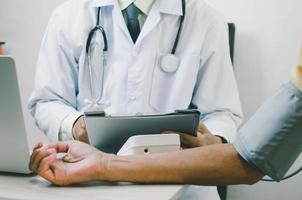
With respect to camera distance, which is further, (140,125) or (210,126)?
(210,126)

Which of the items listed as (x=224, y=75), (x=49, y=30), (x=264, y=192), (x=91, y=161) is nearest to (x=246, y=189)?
(x=264, y=192)

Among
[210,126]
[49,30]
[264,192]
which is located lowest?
[264,192]

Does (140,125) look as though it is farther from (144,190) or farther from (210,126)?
(210,126)

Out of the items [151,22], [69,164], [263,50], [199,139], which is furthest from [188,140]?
[263,50]

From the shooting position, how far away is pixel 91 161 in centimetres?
79

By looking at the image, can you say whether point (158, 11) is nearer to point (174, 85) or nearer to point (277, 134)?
point (174, 85)

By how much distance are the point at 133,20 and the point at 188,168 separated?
75cm

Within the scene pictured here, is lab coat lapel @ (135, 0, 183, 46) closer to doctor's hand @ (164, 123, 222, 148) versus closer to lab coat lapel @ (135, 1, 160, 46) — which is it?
lab coat lapel @ (135, 1, 160, 46)

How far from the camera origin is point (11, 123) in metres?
0.74

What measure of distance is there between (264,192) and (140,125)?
110 cm

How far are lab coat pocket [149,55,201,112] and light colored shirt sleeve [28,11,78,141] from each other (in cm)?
26

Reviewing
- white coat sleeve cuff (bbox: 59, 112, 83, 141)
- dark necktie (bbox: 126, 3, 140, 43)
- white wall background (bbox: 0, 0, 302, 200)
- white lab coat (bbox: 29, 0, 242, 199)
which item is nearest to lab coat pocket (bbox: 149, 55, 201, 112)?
white lab coat (bbox: 29, 0, 242, 199)

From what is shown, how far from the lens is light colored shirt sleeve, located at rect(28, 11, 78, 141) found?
141cm

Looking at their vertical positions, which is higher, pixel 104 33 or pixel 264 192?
pixel 104 33
